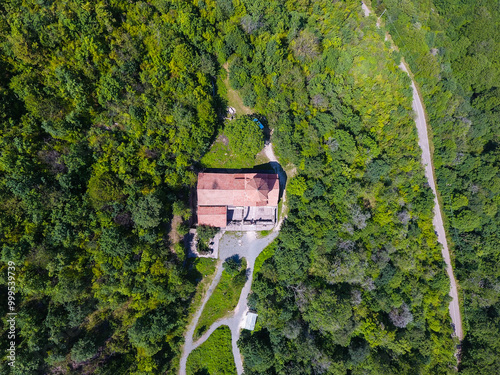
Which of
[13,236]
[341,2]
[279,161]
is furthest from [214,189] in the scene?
[341,2]

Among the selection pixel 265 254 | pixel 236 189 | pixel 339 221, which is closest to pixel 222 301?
pixel 265 254

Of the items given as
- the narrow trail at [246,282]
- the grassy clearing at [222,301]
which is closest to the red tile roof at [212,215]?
the narrow trail at [246,282]

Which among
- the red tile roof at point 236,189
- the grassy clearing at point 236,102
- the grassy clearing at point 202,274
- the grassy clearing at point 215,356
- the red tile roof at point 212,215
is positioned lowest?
the grassy clearing at point 215,356

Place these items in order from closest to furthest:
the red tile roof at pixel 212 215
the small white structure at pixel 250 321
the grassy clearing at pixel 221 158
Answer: the red tile roof at pixel 212 215, the small white structure at pixel 250 321, the grassy clearing at pixel 221 158

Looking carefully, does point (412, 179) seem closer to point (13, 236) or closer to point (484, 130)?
point (484, 130)

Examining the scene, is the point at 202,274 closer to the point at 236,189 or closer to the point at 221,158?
the point at 236,189

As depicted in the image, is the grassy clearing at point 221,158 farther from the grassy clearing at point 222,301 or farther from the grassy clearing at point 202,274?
the grassy clearing at point 222,301
